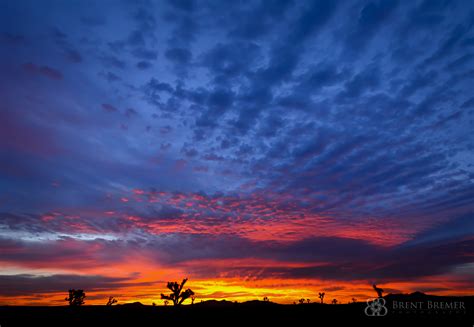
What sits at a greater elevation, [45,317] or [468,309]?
[468,309]

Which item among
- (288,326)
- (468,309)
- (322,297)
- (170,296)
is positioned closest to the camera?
(288,326)

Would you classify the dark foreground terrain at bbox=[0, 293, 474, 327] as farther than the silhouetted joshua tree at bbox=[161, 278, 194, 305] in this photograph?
No

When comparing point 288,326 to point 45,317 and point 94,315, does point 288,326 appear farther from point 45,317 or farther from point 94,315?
point 45,317

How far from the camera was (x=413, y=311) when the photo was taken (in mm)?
31625

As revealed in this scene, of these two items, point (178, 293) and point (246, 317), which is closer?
point (246, 317)

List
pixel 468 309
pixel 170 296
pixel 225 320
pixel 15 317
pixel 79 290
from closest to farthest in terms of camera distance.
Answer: pixel 225 320 < pixel 15 317 < pixel 468 309 < pixel 170 296 < pixel 79 290

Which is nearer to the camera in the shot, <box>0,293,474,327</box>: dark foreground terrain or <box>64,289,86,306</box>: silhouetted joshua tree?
<box>0,293,474,327</box>: dark foreground terrain

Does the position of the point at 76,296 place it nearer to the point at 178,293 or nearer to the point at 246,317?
the point at 178,293

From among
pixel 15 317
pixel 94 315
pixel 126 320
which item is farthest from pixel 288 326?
pixel 15 317

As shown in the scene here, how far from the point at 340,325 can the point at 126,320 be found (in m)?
18.7

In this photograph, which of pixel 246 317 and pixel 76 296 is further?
pixel 76 296

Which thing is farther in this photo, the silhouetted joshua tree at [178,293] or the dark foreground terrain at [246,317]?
the silhouetted joshua tree at [178,293]

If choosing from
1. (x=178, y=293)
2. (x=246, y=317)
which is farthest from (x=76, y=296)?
(x=246, y=317)

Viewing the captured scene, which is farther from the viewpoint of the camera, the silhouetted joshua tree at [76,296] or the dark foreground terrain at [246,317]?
the silhouetted joshua tree at [76,296]
